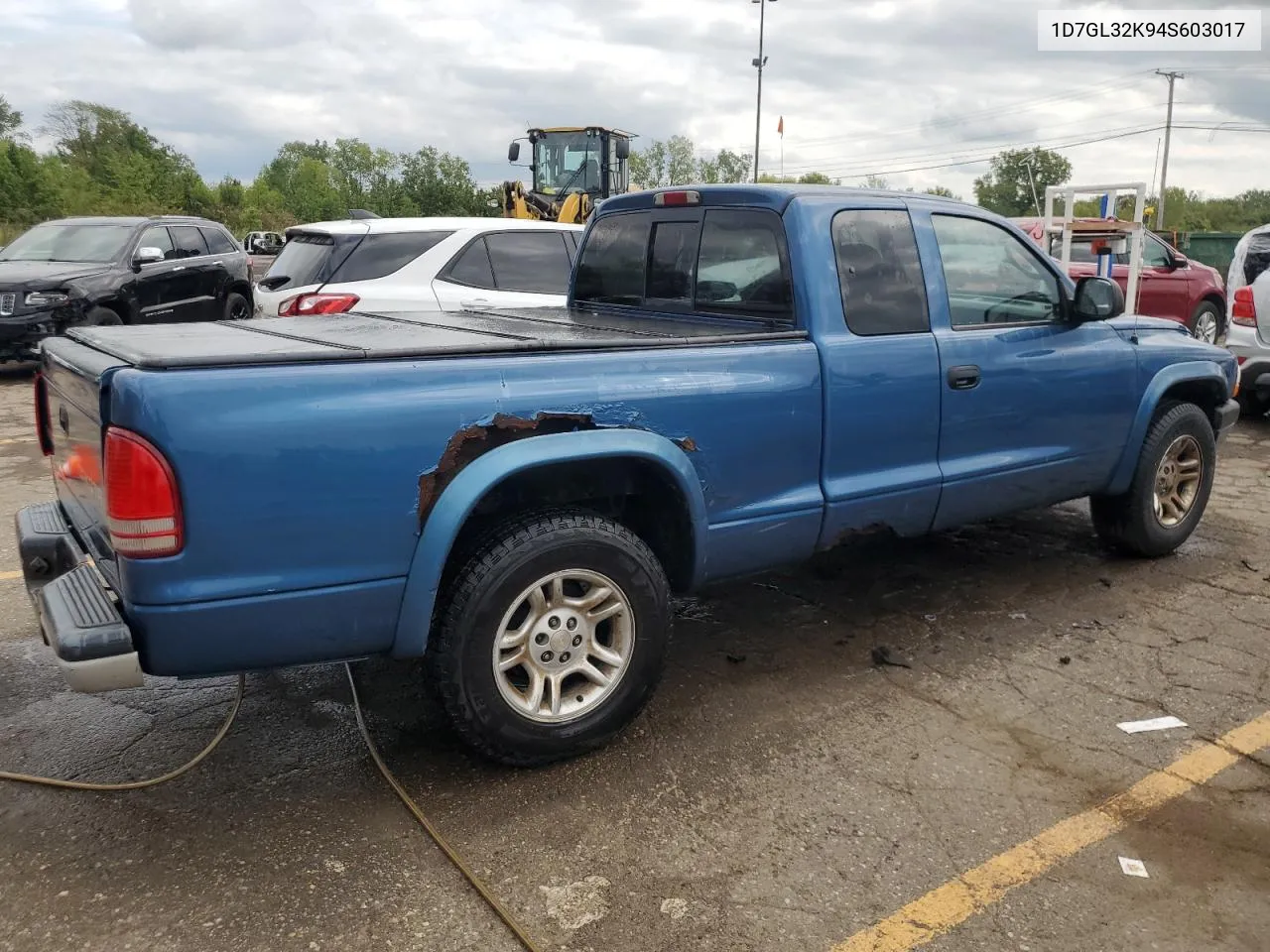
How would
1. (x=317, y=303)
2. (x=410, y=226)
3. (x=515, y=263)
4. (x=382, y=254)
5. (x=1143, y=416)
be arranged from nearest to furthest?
(x=1143, y=416), (x=317, y=303), (x=382, y=254), (x=410, y=226), (x=515, y=263)

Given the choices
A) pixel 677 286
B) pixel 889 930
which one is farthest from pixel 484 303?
pixel 889 930

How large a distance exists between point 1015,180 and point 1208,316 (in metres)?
81.8

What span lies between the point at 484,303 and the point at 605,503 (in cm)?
460

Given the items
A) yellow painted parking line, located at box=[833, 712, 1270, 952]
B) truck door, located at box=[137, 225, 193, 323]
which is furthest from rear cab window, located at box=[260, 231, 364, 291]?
yellow painted parking line, located at box=[833, 712, 1270, 952]

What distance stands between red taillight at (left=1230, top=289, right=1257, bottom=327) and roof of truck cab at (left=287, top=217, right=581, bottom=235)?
5.78 meters

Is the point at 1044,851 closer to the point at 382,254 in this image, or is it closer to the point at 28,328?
the point at 382,254

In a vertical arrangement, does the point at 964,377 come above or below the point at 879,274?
below

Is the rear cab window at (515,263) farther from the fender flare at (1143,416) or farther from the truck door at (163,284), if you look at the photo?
the truck door at (163,284)

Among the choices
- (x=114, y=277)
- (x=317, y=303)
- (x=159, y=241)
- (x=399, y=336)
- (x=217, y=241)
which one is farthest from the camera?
(x=217, y=241)

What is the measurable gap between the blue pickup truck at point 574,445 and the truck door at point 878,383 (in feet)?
0.04

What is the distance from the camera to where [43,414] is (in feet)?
12.3

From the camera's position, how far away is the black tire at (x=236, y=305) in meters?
13.0

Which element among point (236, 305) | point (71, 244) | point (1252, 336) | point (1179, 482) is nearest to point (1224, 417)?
point (1179, 482)

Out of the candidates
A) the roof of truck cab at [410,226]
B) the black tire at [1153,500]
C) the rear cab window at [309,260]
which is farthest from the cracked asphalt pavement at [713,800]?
the roof of truck cab at [410,226]
